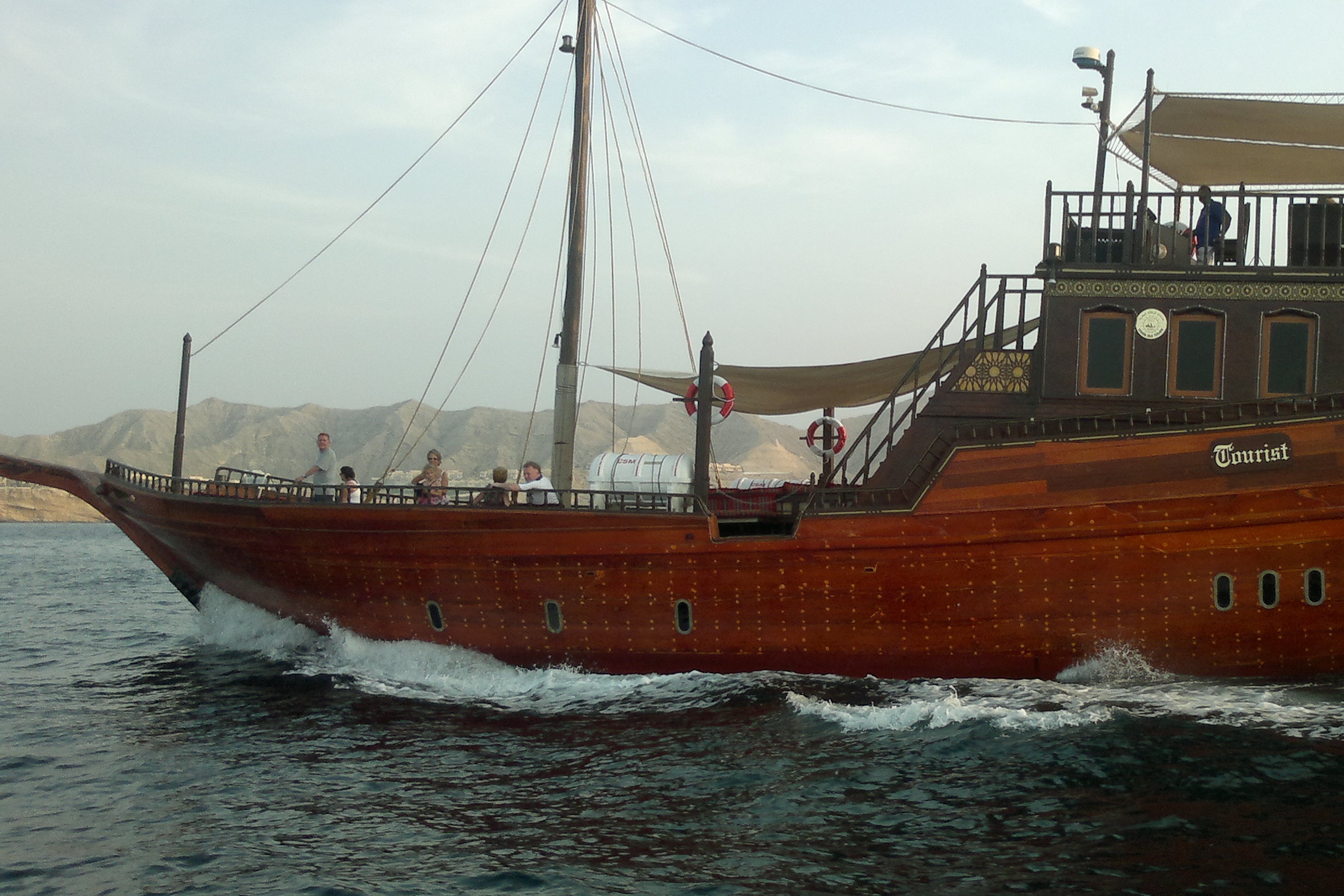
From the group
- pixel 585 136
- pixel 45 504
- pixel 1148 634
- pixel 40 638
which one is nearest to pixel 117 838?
pixel 1148 634

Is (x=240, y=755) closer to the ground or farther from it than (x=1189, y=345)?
closer to the ground

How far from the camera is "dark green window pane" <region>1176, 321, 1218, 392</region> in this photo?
11.6 m

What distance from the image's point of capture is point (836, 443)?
43.8 ft

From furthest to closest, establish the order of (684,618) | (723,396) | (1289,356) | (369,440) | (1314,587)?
(369,440), (723,396), (684,618), (1289,356), (1314,587)

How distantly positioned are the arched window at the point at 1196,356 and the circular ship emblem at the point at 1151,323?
0.43 ft

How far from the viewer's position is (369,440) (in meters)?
153

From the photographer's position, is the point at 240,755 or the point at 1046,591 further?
the point at 1046,591

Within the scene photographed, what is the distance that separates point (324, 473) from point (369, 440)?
476 ft

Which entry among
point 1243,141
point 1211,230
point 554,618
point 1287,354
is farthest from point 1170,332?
point 554,618

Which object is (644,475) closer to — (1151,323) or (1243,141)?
(1151,323)

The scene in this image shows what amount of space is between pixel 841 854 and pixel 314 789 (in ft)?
14.8

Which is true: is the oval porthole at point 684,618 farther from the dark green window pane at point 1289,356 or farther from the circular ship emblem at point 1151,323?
the dark green window pane at point 1289,356

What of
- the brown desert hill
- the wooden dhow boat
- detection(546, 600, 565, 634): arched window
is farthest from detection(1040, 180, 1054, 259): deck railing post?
the brown desert hill

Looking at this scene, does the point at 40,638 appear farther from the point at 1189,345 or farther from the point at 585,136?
the point at 1189,345
